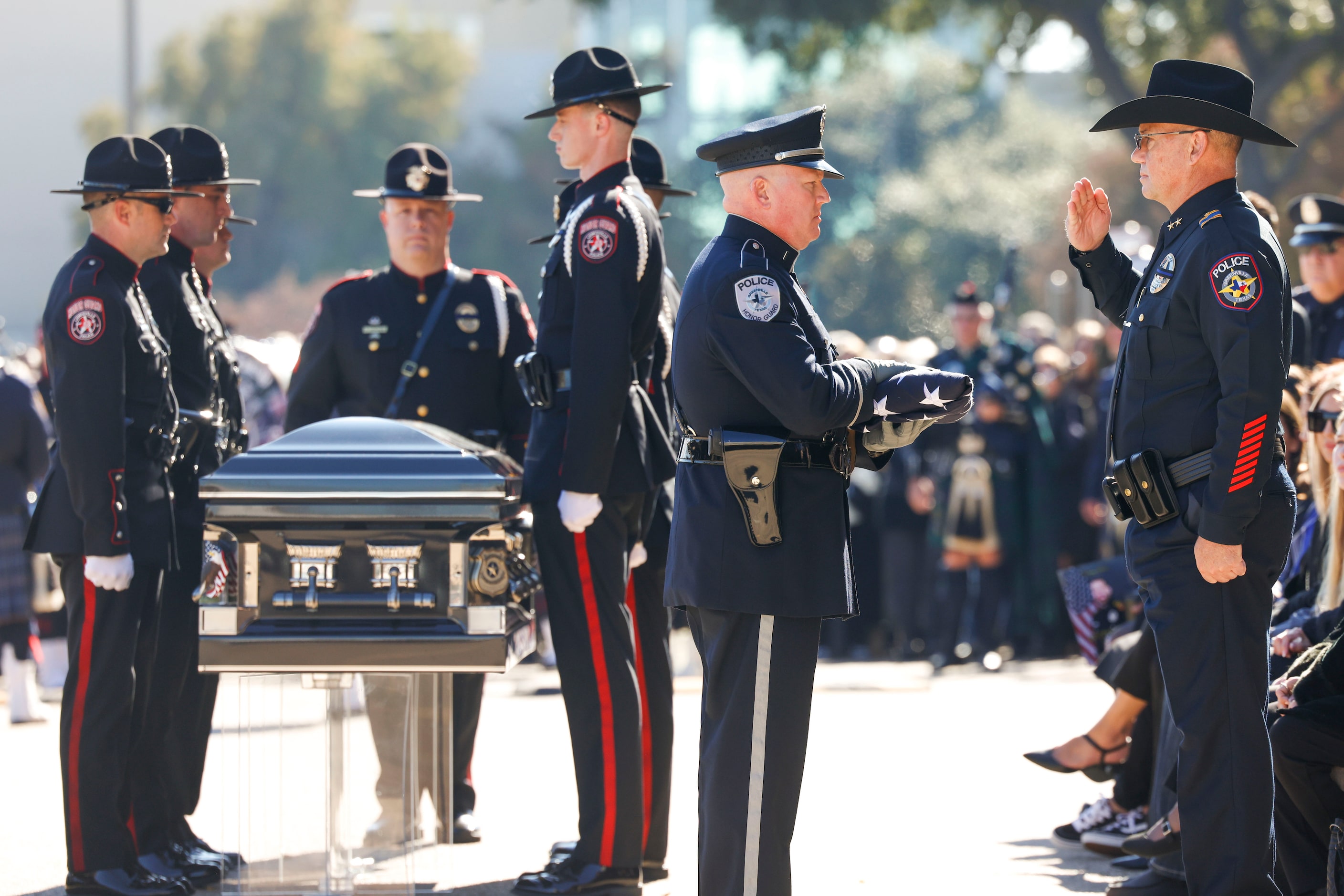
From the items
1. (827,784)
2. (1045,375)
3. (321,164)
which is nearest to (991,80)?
(321,164)

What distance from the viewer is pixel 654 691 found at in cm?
466

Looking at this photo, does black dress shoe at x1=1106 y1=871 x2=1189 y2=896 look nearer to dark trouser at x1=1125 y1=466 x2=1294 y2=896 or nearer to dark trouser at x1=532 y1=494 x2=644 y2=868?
dark trouser at x1=1125 y1=466 x2=1294 y2=896

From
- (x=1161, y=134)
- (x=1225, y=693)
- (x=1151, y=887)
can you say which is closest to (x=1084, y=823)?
(x=1151, y=887)

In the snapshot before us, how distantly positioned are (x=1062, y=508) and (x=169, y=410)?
6.44 metres

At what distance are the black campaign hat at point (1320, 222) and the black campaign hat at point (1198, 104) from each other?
2804 mm

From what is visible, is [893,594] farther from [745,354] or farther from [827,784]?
[745,354]

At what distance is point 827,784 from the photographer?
233 inches

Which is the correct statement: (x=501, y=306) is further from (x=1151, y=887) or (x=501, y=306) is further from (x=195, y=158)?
(x=1151, y=887)

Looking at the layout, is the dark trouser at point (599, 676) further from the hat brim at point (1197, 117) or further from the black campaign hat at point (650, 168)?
the hat brim at point (1197, 117)

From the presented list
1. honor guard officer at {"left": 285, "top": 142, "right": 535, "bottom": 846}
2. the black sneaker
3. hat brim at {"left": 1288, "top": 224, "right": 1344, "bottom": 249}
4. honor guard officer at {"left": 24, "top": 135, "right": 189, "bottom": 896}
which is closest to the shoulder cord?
honor guard officer at {"left": 285, "top": 142, "right": 535, "bottom": 846}

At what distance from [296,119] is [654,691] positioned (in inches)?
1925

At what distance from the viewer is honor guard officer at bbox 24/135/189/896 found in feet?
14.5

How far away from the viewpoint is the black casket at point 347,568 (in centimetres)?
400

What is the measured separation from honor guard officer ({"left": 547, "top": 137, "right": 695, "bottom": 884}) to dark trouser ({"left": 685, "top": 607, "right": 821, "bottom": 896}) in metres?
0.91
